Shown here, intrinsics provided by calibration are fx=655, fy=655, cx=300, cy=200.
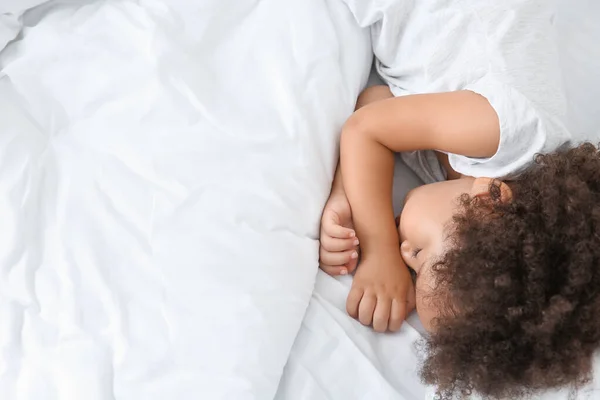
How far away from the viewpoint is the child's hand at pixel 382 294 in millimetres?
880

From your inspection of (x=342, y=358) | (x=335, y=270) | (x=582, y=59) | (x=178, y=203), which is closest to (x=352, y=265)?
(x=335, y=270)

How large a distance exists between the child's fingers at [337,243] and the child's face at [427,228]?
0.07m

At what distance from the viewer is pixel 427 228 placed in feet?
2.80

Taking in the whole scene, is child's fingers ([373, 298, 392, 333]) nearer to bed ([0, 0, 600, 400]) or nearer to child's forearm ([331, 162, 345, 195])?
bed ([0, 0, 600, 400])

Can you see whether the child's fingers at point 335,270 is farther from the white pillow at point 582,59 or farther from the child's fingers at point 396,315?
the white pillow at point 582,59

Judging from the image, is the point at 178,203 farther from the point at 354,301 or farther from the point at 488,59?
the point at 488,59

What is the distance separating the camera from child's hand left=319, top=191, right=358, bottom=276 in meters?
0.88

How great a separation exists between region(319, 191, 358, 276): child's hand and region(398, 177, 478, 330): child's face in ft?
0.24

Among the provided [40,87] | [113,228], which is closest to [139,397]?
[113,228]

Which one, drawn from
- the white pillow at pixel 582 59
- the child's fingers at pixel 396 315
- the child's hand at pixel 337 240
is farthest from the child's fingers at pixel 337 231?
the white pillow at pixel 582 59

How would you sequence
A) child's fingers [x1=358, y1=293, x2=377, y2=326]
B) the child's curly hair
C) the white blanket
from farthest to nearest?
child's fingers [x1=358, y1=293, x2=377, y2=326] → the white blanket → the child's curly hair

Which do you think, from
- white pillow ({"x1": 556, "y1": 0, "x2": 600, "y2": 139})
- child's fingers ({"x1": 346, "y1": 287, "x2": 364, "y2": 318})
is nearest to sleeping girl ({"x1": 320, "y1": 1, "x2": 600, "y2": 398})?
child's fingers ({"x1": 346, "y1": 287, "x2": 364, "y2": 318})

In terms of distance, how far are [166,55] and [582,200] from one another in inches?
22.2

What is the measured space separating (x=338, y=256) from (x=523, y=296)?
28 centimetres
